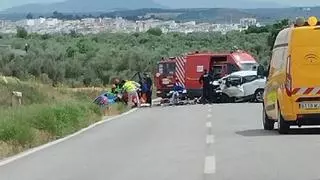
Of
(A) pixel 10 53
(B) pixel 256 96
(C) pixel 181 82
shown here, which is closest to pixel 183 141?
(B) pixel 256 96

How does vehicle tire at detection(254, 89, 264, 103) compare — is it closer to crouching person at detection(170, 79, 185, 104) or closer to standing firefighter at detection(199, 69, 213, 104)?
standing firefighter at detection(199, 69, 213, 104)

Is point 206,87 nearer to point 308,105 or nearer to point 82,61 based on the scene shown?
point 308,105

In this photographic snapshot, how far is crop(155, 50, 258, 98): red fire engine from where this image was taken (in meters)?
47.9

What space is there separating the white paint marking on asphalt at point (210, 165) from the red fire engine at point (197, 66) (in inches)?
1290

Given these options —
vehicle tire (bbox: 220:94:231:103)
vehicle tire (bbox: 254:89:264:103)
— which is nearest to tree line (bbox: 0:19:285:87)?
vehicle tire (bbox: 220:94:231:103)

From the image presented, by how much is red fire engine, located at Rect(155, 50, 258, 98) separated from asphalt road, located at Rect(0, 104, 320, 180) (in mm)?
23849

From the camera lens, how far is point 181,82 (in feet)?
164

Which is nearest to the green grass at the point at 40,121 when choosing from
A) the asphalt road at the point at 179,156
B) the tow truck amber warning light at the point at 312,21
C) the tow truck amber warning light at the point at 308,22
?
the asphalt road at the point at 179,156

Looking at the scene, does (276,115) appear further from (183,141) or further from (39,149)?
(39,149)

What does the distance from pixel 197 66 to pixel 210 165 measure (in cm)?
3532

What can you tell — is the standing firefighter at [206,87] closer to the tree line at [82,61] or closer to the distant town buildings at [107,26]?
the tree line at [82,61]

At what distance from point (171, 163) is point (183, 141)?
4.82 m

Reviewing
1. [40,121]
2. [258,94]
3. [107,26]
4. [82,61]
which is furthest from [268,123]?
[107,26]

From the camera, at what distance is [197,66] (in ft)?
161
